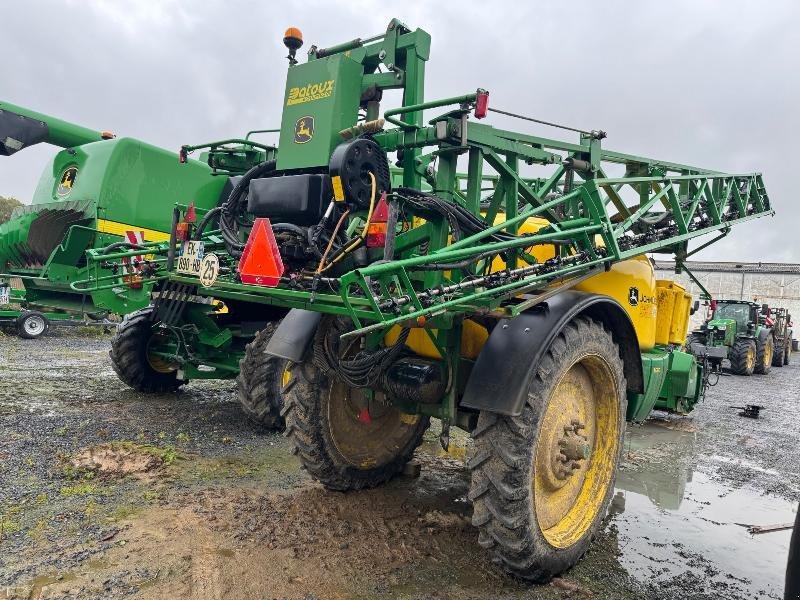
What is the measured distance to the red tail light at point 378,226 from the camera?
3.16 m

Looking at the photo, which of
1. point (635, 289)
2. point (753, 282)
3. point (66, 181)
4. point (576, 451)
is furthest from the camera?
point (753, 282)

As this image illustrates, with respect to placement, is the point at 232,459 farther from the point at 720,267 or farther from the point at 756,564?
the point at 720,267

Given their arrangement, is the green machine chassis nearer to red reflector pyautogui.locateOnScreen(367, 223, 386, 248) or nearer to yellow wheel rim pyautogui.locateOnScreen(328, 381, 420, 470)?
red reflector pyautogui.locateOnScreen(367, 223, 386, 248)

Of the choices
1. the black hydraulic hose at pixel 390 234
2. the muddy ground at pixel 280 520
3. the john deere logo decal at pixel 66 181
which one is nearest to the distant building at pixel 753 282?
the john deere logo decal at pixel 66 181

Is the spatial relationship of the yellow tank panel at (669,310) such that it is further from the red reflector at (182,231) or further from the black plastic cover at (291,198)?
the red reflector at (182,231)

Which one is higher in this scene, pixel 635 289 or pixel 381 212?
pixel 381 212

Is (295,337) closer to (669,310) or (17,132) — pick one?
(669,310)

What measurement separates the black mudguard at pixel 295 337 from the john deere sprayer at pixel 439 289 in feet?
0.05

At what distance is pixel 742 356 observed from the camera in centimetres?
1487

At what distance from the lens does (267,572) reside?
9.62 feet

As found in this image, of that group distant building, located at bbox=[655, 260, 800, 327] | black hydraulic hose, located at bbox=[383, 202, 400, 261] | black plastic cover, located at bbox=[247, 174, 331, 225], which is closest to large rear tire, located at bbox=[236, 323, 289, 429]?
black plastic cover, located at bbox=[247, 174, 331, 225]

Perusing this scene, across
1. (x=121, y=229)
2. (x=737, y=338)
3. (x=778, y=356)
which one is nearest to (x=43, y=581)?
(x=121, y=229)

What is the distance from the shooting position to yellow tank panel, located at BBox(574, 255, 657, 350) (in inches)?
171

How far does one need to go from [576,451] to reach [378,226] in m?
1.60
